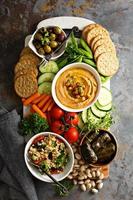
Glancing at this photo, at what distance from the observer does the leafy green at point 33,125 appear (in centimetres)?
368

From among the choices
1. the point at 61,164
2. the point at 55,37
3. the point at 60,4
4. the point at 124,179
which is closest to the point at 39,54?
the point at 55,37

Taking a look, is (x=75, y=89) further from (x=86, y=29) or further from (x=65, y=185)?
(x=65, y=185)

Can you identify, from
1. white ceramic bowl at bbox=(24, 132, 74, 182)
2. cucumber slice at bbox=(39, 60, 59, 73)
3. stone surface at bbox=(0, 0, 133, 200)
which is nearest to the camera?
white ceramic bowl at bbox=(24, 132, 74, 182)

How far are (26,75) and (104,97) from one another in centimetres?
53

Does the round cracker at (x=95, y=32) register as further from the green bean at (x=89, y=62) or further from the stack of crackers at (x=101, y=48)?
the green bean at (x=89, y=62)

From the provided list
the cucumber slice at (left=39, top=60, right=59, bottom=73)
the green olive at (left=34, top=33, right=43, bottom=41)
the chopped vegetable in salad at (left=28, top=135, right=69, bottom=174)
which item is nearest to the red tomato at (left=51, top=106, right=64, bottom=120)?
the chopped vegetable in salad at (left=28, top=135, right=69, bottom=174)

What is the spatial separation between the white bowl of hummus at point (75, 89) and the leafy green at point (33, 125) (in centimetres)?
16

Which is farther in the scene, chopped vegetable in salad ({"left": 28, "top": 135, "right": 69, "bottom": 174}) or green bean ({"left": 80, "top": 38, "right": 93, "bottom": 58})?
green bean ({"left": 80, "top": 38, "right": 93, "bottom": 58})

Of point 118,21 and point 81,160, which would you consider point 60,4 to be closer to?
point 118,21

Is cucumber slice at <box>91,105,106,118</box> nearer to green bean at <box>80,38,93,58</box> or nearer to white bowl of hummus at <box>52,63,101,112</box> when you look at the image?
white bowl of hummus at <box>52,63,101,112</box>

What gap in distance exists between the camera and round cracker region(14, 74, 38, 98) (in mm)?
3746

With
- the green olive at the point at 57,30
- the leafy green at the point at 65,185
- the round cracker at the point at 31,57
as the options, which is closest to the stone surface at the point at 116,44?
the leafy green at the point at 65,185

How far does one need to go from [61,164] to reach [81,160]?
16 centimetres

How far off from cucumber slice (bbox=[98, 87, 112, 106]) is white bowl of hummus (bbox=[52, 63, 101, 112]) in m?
0.06
